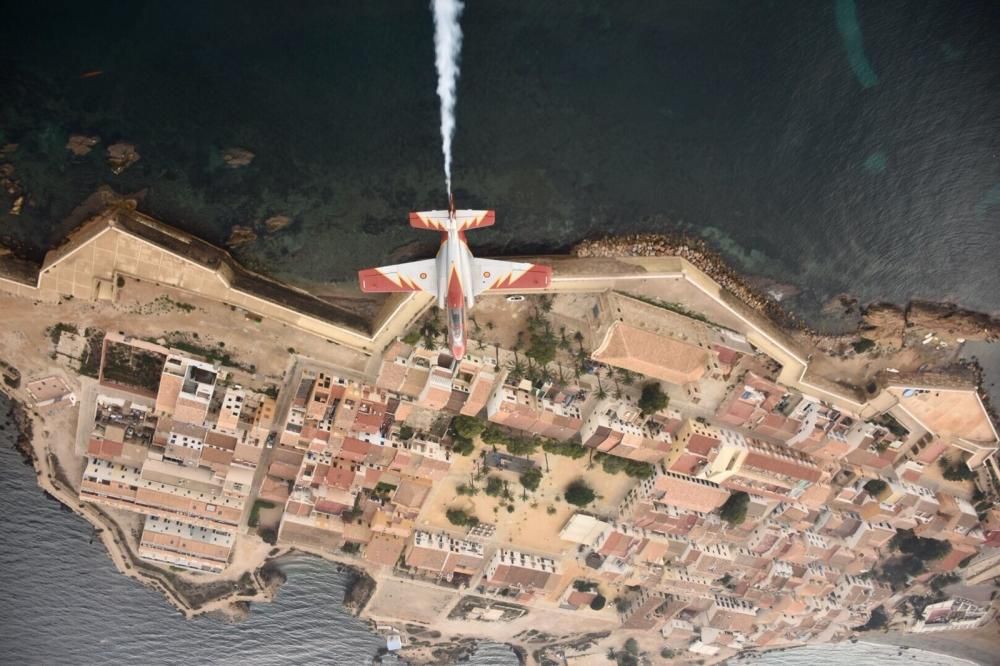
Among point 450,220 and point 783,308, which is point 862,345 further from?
point 450,220

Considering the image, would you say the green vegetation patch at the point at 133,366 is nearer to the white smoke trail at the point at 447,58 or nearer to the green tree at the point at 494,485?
the white smoke trail at the point at 447,58

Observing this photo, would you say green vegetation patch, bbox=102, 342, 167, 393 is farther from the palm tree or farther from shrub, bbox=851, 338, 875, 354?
shrub, bbox=851, 338, 875, 354

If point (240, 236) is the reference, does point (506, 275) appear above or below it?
above

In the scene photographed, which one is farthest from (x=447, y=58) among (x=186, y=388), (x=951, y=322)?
(x=951, y=322)

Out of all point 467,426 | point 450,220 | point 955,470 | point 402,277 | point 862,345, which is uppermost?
point 862,345

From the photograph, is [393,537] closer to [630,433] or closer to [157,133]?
[630,433]

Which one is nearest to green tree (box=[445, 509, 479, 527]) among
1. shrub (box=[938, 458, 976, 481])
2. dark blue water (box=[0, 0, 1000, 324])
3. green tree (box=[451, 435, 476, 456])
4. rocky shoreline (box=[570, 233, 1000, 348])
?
green tree (box=[451, 435, 476, 456])

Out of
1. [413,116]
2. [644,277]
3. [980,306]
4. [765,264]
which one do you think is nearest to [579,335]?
[644,277]
